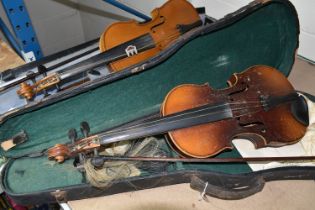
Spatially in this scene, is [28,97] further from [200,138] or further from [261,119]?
[261,119]

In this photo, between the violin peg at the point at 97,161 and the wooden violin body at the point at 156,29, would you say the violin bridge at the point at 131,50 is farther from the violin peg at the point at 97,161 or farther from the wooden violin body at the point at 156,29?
the violin peg at the point at 97,161

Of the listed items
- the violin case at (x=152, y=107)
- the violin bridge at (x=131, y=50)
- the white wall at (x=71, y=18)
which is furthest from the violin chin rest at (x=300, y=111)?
the white wall at (x=71, y=18)

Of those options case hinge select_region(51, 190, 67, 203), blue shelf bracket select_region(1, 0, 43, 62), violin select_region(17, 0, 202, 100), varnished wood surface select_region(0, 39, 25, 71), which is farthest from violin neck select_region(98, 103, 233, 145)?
blue shelf bracket select_region(1, 0, 43, 62)

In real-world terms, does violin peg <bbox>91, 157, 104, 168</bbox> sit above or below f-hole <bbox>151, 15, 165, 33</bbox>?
below

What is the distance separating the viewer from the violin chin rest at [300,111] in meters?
1.09

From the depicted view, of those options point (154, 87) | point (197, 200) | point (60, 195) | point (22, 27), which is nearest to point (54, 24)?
point (22, 27)

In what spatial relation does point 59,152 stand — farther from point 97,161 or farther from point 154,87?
point 154,87

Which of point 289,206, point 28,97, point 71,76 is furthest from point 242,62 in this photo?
point 28,97

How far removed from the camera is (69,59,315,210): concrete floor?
0.98m

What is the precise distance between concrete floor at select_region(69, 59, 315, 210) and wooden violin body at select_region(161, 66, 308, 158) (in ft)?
0.55

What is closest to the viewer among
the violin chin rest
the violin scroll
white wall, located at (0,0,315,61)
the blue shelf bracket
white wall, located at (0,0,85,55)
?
the violin scroll

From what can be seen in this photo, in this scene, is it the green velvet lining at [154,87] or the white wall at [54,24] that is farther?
the white wall at [54,24]

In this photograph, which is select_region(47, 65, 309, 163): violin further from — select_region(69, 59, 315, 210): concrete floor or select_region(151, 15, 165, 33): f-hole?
select_region(151, 15, 165, 33): f-hole

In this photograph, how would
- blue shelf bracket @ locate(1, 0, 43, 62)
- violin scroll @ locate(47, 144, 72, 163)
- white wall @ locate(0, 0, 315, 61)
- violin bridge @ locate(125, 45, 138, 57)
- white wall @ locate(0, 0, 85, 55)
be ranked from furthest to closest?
1. white wall @ locate(0, 0, 85, 55)
2. white wall @ locate(0, 0, 315, 61)
3. blue shelf bracket @ locate(1, 0, 43, 62)
4. violin bridge @ locate(125, 45, 138, 57)
5. violin scroll @ locate(47, 144, 72, 163)
